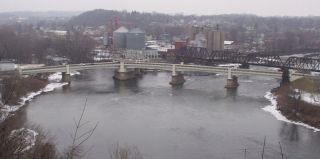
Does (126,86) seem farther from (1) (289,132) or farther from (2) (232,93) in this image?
(1) (289,132)

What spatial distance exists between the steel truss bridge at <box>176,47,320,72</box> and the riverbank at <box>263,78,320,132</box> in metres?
3.34

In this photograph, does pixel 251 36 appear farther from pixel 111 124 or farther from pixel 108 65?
pixel 111 124

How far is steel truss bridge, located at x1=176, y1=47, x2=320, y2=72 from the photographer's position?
1378 cm

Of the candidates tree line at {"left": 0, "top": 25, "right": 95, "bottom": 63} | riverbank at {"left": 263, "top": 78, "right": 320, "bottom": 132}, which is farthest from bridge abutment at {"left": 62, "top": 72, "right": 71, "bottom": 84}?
riverbank at {"left": 263, "top": 78, "right": 320, "bottom": 132}

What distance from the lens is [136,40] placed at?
20.5 m

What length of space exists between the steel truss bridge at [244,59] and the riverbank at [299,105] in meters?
3.34

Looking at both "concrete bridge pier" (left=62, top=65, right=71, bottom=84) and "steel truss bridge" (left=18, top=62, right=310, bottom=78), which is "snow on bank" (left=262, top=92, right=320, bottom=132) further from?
"concrete bridge pier" (left=62, top=65, right=71, bottom=84)

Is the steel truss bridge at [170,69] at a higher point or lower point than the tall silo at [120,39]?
lower

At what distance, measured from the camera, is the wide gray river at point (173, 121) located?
256 inches

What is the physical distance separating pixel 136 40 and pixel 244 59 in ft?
→ 20.5

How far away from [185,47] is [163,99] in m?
9.01

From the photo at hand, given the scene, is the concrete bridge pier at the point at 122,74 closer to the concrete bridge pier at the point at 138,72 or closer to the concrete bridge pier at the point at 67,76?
the concrete bridge pier at the point at 138,72

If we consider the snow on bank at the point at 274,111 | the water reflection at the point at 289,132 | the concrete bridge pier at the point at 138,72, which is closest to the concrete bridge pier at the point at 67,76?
the concrete bridge pier at the point at 138,72

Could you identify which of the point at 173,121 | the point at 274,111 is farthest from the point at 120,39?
the point at 173,121
